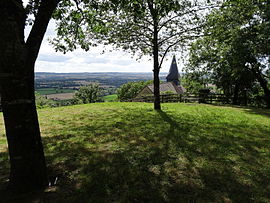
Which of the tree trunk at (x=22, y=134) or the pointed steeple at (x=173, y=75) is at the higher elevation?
the pointed steeple at (x=173, y=75)

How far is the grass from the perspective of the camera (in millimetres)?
3271

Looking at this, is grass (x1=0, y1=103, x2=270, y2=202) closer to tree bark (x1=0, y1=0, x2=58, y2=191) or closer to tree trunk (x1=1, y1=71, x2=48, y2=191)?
tree trunk (x1=1, y1=71, x2=48, y2=191)

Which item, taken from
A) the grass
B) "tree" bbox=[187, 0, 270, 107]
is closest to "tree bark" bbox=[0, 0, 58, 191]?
the grass

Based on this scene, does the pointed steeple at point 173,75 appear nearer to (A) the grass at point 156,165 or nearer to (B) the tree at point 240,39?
(B) the tree at point 240,39

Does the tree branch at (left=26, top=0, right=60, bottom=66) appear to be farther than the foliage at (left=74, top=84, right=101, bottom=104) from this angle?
No

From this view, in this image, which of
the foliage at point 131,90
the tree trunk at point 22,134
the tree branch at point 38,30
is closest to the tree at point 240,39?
the tree branch at point 38,30

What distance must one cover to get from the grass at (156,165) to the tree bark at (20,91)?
442 mm

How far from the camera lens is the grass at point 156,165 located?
3.27 m

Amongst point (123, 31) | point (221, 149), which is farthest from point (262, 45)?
point (221, 149)

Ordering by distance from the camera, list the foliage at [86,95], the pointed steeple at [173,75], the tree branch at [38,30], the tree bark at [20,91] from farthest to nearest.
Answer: the foliage at [86,95]
the pointed steeple at [173,75]
the tree branch at [38,30]
the tree bark at [20,91]

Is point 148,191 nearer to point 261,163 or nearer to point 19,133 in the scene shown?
point 19,133

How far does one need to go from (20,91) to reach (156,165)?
351cm

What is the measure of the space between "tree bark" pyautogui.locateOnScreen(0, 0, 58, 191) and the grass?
442 mm

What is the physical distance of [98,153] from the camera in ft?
16.6
